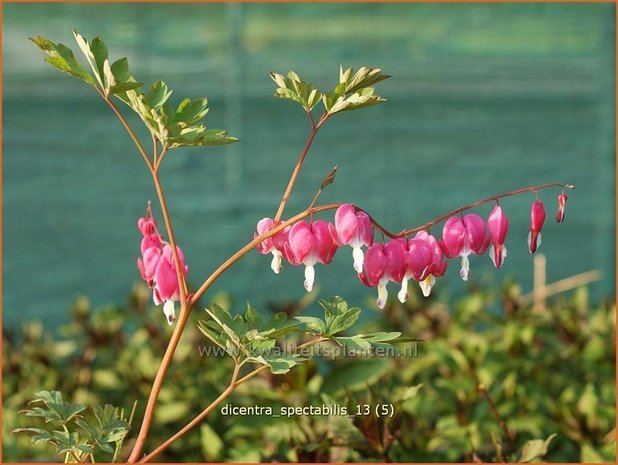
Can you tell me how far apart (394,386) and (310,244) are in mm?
935

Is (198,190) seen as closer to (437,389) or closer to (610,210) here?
(610,210)

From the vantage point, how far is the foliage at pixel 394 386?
4.51 feet

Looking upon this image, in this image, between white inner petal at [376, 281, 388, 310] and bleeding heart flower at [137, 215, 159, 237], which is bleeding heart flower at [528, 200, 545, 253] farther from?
bleeding heart flower at [137, 215, 159, 237]

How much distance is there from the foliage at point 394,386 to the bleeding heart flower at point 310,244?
265 millimetres

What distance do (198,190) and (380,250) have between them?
298cm

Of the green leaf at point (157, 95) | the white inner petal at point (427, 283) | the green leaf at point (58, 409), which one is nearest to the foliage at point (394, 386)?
the white inner petal at point (427, 283)

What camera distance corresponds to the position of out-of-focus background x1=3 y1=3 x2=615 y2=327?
12.6ft

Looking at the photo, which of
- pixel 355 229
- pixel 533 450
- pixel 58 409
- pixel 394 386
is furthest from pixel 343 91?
pixel 394 386

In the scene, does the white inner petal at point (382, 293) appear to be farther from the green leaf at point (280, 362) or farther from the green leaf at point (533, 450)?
the green leaf at point (533, 450)

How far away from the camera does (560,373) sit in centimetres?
190

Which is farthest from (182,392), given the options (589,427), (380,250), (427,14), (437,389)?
(427,14)

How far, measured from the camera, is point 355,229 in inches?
38.1

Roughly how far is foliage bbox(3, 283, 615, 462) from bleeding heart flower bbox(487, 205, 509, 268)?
254 millimetres

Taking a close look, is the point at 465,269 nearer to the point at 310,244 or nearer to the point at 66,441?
the point at 310,244
